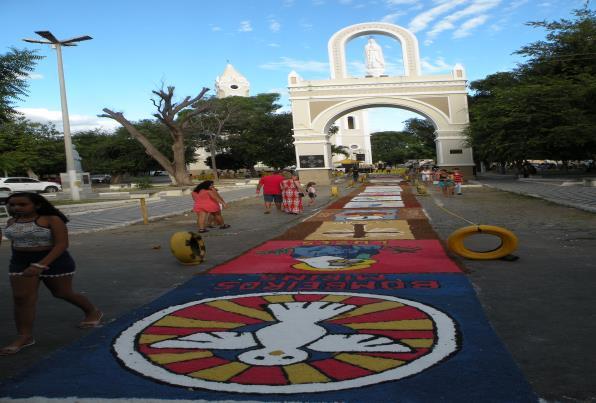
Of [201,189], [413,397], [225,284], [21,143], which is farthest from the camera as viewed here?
[21,143]

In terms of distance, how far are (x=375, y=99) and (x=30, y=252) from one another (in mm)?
36620

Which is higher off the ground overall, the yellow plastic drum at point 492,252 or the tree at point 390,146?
the tree at point 390,146

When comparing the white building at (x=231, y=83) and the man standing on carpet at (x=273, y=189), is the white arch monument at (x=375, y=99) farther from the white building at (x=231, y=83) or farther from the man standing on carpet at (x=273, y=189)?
the white building at (x=231, y=83)

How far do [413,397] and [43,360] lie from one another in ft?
9.48

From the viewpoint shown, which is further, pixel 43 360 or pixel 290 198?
pixel 290 198

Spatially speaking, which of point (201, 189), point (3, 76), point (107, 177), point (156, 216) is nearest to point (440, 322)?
point (201, 189)

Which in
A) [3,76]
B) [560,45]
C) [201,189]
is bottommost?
[201,189]

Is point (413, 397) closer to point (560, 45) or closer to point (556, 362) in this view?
point (556, 362)

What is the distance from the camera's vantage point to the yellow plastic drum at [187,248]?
25.8 feet

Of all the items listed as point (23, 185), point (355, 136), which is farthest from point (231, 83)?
point (23, 185)

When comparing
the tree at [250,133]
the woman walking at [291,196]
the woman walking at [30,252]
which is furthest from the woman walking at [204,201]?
the tree at [250,133]

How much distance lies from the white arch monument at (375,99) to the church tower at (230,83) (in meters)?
55.1

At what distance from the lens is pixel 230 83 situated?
307 ft

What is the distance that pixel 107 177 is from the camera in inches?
2955
